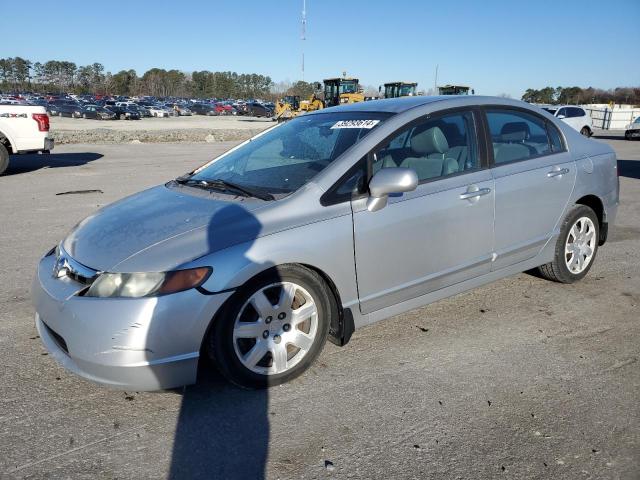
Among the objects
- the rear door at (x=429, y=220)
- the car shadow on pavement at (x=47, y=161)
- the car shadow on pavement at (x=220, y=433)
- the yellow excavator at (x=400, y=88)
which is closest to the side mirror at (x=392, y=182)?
the rear door at (x=429, y=220)

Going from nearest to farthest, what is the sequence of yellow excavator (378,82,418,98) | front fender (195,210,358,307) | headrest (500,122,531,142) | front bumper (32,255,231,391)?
front bumper (32,255,231,391) → front fender (195,210,358,307) → headrest (500,122,531,142) → yellow excavator (378,82,418,98)

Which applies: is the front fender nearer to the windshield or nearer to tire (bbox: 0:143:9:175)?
the windshield

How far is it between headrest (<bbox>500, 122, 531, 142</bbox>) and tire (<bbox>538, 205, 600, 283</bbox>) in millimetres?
776

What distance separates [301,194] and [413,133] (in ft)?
3.48

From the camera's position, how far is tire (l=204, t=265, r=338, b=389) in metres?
2.83

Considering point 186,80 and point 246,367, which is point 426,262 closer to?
point 246,367

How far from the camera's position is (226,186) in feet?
11.7

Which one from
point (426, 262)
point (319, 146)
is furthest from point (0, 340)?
point (426, 262)

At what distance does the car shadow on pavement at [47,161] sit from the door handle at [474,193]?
1168cm

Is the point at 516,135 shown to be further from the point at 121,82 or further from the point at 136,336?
the point at 121,82

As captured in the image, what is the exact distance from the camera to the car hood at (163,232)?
2749mm

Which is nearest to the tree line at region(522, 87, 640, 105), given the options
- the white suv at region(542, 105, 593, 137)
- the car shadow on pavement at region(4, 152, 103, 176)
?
the white suv at region(542, 105, 593, 137)

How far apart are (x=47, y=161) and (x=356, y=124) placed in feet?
44.3

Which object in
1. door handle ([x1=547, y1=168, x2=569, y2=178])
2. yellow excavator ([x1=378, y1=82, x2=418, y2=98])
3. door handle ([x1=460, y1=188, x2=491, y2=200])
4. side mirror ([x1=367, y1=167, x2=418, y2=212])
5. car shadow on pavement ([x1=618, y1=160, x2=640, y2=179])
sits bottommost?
A: car shadow on pavement ([x1=618, y1=160, x2=640, y2=179])
